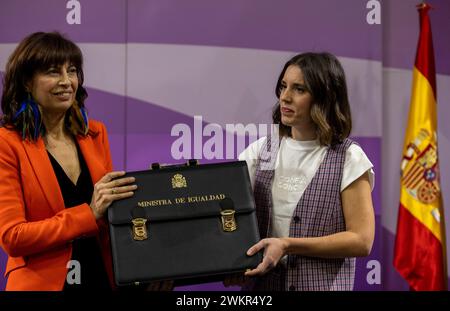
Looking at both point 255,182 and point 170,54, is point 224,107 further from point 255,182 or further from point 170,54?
point 255,182

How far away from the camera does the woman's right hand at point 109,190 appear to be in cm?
A: 181

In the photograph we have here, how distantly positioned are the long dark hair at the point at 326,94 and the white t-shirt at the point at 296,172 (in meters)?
0.06

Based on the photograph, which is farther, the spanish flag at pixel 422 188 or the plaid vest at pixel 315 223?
the spanish flag at pixel 422 188

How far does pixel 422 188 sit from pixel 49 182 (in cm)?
201

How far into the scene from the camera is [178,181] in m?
1.87

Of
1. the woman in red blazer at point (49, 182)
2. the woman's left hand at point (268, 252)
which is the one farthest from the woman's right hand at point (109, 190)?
the woman's left hand at point (268, 252)

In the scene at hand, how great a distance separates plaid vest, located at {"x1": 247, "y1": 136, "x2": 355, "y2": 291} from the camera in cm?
190

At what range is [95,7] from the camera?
3230mm

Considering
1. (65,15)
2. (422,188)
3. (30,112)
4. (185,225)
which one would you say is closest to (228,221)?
(185,225)

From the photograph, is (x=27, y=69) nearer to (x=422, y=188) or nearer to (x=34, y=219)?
(x=34, y=219)

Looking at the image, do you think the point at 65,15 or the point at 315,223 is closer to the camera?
the point at 315,223

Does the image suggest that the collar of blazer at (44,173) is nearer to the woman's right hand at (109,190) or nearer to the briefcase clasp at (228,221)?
the woman's right hand at (109,190)

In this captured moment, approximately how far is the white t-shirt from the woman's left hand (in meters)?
0.11
